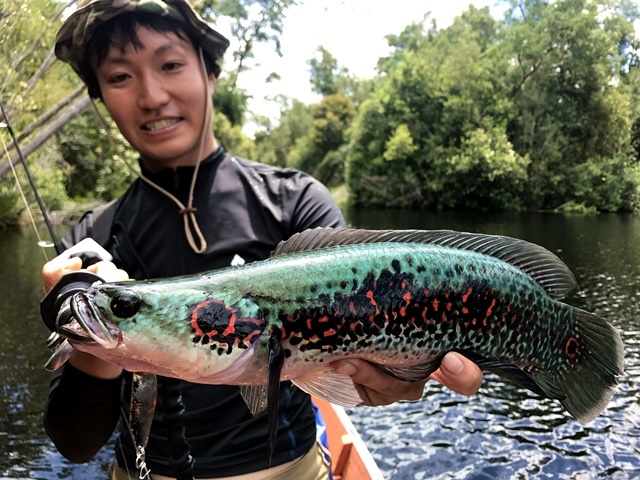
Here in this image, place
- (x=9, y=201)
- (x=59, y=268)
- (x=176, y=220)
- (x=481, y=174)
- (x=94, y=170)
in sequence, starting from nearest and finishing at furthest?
(x=59, y=268), (x=176, y=220), (x=9, y=201), (x=94, y=170), (x=481, y=174)

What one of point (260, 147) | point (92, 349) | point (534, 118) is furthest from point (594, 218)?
point (260, 147)

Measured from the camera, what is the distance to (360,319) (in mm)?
1656

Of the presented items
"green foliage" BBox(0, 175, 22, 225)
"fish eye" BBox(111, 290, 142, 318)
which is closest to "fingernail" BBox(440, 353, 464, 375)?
"fish eye" BBox(111, 290, 142, 318)

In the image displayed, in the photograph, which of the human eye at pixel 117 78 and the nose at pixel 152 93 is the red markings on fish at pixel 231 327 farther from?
the human eye at pixel 117 78

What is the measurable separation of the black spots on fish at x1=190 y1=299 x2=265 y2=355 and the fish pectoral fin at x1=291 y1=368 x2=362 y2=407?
0.28 m

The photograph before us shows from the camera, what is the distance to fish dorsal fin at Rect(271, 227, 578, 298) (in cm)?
180

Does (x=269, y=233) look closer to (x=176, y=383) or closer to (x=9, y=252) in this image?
(x=176, y=383)

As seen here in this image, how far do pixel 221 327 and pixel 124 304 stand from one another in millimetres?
303

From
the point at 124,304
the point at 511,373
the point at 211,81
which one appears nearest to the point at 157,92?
the point at 211,81

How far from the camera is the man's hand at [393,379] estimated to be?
5.72ft

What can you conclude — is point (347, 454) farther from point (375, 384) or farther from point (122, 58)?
point (122, 58)

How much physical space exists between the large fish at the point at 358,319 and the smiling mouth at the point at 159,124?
1113 millimetres

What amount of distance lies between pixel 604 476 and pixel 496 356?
661cm

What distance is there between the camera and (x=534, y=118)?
37812 mm
